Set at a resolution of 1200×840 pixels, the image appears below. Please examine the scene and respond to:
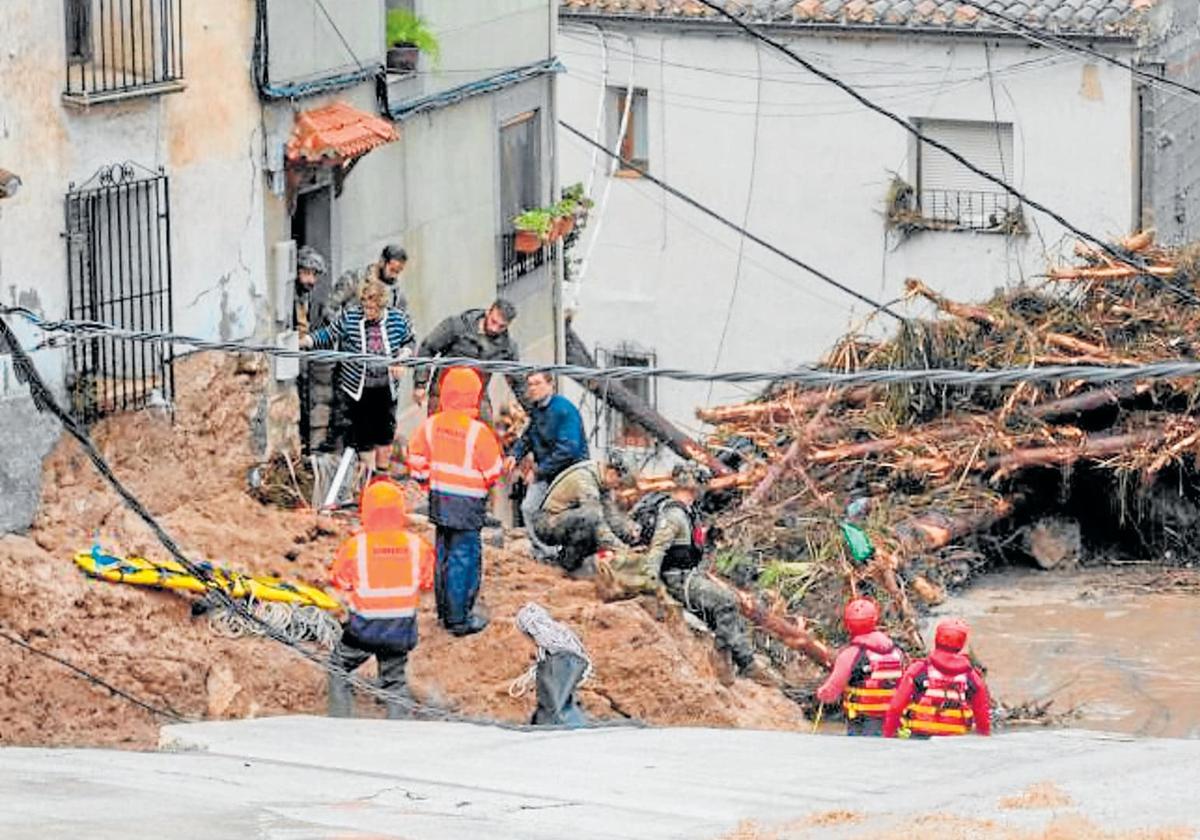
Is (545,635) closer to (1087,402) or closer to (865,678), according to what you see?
(865,678)

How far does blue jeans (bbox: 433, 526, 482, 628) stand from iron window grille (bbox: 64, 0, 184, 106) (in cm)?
319

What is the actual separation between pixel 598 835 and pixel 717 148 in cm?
2018

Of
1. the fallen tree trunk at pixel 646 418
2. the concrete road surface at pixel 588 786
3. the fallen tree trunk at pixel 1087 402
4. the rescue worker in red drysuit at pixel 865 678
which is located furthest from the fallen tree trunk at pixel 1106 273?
the concrete road surface at pixel 588 786

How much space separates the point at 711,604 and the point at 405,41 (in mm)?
6133

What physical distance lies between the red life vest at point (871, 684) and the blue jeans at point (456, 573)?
2669 mm

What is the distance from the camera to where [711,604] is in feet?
55.1

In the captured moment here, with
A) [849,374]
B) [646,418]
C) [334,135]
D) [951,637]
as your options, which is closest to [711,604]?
[951,637]

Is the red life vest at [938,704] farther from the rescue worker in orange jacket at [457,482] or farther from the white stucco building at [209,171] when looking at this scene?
the white stucco building at [209,171]

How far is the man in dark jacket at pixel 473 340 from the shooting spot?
18.0m

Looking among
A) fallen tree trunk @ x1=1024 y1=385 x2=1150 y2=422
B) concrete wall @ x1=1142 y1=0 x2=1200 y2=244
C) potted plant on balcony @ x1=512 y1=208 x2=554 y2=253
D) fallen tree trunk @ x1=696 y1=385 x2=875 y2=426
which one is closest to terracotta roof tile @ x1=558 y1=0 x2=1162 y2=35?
concrete wall @ x1=1142 y1=0 x2=1200 y2=244

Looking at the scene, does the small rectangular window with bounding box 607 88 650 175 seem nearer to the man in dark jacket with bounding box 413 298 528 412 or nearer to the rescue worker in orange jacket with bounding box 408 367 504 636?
the man in dark jacket with bounding box 413 298 528 412

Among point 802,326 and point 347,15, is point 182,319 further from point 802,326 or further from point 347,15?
point 802,326

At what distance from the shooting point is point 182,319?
16984 mm

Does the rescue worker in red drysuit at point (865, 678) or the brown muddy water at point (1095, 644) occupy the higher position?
the rescue worker in red drysuit at point (865, 678)
